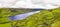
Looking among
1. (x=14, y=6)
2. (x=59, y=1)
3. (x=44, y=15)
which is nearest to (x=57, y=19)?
(x=44, y=15)

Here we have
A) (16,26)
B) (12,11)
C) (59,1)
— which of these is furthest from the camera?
(59,1)

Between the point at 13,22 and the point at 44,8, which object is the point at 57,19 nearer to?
the point at 44,8

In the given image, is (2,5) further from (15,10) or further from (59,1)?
(59,1)

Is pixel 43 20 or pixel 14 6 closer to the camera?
pixel 43 20

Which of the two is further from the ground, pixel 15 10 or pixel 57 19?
pixel 15 10

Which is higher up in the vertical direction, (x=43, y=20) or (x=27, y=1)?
(x=27, y=1)

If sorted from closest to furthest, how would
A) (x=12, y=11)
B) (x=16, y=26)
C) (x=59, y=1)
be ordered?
(x=16, y=26) < (x=12, y=11) < (x=59, y=1)
